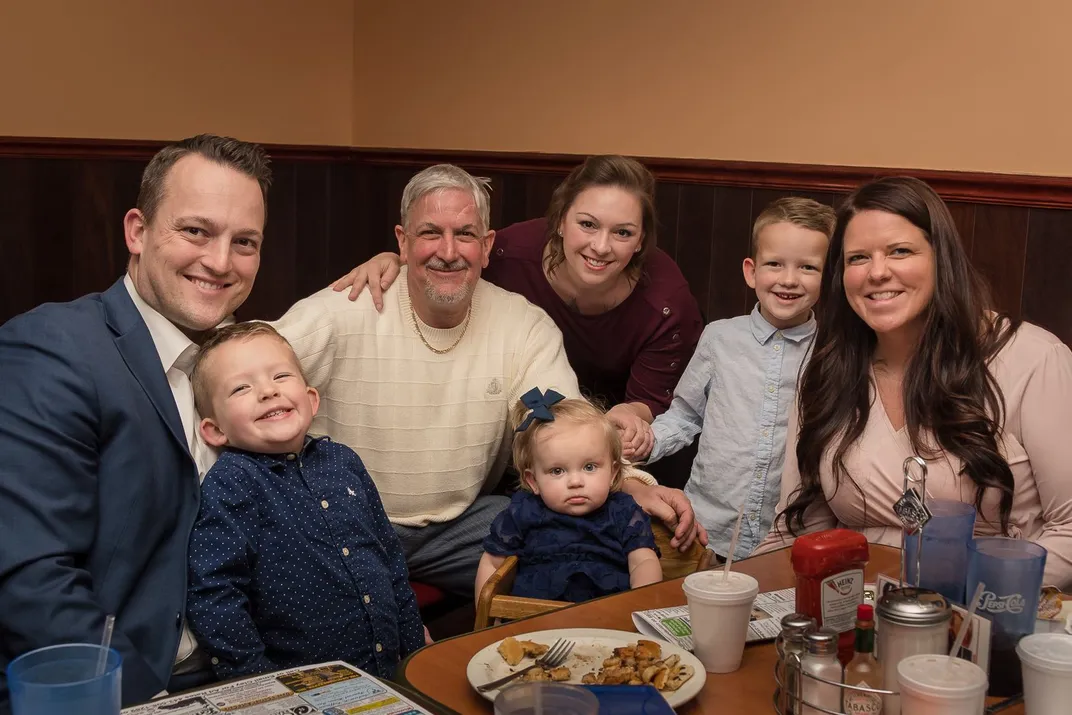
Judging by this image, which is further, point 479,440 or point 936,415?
point 479,440

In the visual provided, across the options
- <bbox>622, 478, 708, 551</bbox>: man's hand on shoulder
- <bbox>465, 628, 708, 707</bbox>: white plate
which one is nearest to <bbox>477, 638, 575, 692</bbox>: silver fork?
<bbox>465, 628, 708, 707</bbox>: white plate

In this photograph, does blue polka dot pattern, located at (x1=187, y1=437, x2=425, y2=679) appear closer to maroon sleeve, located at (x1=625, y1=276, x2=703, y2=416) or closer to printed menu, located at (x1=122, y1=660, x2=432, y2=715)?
printed menu, located at (x1=122, y1=660, x2=432, y2=715)

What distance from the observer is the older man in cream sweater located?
2773mm

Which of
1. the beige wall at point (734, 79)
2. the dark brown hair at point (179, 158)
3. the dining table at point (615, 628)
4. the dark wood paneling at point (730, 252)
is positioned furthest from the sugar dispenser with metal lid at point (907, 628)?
the dark wood paneling at point (730, 252)

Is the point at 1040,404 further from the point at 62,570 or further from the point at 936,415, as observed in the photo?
the point at 62,570

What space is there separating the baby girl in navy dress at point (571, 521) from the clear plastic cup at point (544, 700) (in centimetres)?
110

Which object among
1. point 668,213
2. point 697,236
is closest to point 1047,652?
point 697,236

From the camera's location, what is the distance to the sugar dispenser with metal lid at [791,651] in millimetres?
1344

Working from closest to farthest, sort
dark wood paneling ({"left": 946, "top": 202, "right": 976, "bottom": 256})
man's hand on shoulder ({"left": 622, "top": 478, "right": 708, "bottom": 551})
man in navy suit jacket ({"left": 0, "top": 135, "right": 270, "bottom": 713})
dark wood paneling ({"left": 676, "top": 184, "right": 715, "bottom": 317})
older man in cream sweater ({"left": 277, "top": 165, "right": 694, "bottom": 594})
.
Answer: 1. man in navy suit jacket ({"left": 0, "top": 135, "right": 270, "bottom": 713})
2. man's hand on shoulder ({"left": 622, "top": 478, "right": 708, "bottom": 551})
3. older man in cream sweater ({"left": 277, "top": 165, "right": 694, "bottom": 594})
4. dark wood paneling ({"left": 946, "top": 202, "right": 976, "bottom": 256})
5. dark wood paneling ({"left": 676, "top": 184, "right": 715, "bottom": 317})

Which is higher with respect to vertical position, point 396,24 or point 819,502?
point 396,24

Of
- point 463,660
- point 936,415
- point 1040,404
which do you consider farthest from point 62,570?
point 1040,404

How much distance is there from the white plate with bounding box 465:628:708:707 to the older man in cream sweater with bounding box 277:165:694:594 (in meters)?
1.20

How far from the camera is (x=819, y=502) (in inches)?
91.0

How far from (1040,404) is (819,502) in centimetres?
47
